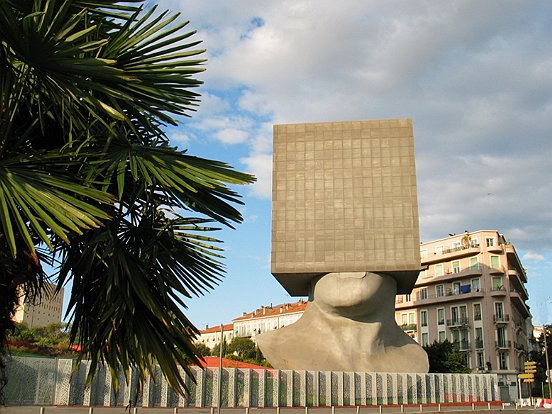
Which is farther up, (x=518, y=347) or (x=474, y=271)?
(x=474, y=271)

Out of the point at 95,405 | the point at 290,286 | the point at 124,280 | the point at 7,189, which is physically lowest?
the point at 95,405

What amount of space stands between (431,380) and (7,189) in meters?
41.0

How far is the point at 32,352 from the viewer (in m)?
48.1

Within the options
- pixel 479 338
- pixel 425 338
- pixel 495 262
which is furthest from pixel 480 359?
pixel 495 262

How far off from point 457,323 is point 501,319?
19.1 feet

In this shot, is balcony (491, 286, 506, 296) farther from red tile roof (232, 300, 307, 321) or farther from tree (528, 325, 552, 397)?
red tile roof (232, 300, 307, 321)

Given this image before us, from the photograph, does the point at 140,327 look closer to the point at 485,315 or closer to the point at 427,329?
the point at 485,315

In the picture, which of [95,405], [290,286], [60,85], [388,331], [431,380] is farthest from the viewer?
[290,286]

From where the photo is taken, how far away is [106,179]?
629 centimetres

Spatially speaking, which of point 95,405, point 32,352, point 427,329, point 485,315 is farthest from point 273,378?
point 427,329

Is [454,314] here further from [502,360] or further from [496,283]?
[502,360]

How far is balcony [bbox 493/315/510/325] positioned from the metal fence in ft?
81.9

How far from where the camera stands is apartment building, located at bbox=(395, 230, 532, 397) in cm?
7025

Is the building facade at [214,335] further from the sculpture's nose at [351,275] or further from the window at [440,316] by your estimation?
the sculpture's nose at [351,275]
